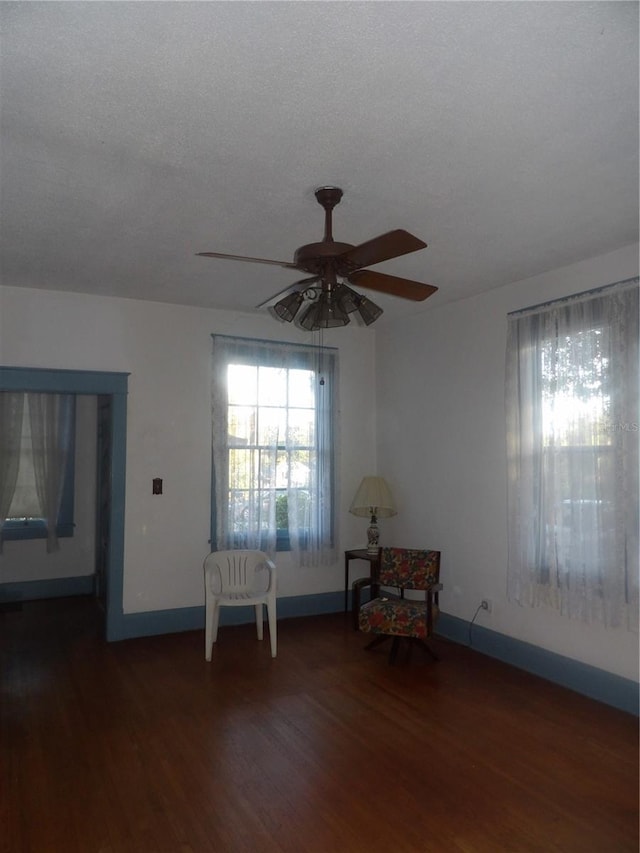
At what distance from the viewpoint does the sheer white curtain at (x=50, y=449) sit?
653 centimetres

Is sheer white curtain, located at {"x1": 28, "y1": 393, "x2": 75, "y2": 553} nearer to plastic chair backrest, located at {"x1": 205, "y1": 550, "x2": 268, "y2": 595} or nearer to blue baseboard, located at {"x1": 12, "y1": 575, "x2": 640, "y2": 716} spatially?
blue baseboard, located at {"x1": 12, "y1": 575, "x2": 640, "y2": 716}

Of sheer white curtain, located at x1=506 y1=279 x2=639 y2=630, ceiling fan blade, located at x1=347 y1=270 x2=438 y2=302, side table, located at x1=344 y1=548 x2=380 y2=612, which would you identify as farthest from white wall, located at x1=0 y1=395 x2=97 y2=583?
ceiling fan blade, located at x1=347 y1=270 x2=438 y2=302

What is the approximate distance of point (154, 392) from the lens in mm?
5305

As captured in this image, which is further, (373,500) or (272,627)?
(373,500)

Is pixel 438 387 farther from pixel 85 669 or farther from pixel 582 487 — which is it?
pixel 85 669

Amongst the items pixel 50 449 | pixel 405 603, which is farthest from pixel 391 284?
pixel 50 449

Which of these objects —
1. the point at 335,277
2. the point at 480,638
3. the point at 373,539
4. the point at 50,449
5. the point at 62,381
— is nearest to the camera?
the point at 335,277

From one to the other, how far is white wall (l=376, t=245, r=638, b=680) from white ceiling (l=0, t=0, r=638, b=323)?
0.81 meters

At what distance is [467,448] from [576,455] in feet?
3.79

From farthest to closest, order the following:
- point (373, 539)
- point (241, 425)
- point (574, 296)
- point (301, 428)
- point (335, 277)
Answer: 1. point (301, 428)
2. point (373, 539)
3. point (241, 425)
4. point (574, 296)
5. point (335, 277)

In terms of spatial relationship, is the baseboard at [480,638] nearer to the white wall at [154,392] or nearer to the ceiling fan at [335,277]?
the white wall at [154,392]

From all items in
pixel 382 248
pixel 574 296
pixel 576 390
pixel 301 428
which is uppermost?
pixel 574 296

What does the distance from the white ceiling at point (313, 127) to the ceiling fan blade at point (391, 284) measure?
49 centimetres

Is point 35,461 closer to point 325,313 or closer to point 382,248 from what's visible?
point 325,313
